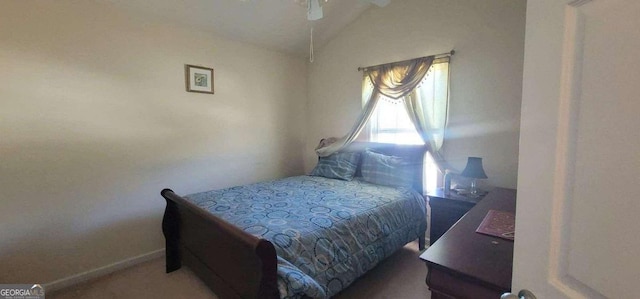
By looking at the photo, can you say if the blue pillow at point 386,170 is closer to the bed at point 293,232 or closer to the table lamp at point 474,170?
the bed at point 293,232

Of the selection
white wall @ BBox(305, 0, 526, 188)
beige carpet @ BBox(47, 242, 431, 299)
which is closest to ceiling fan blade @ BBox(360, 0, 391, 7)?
white wall @ BBox(305, 0, 526, 188)

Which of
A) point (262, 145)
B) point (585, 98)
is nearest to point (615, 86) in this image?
point (585, 98)

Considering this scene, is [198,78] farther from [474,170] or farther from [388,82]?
[474,170]

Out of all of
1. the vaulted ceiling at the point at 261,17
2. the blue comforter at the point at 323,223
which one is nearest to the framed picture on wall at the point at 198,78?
the vaulted ceiling at the point at 261,17

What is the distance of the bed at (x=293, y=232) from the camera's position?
150 cm

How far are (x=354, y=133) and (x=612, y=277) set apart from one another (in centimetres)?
297

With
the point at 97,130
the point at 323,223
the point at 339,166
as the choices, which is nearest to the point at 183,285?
the point at 323,223

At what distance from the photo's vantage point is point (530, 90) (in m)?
0.63

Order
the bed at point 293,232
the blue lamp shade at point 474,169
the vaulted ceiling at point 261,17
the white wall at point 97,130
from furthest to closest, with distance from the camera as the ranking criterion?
1. the vaulted ceiling at point 261,17
2. the blue lamp shade at point 474,169
3. the white wall at point 97,130
4. the bed at point 293,232

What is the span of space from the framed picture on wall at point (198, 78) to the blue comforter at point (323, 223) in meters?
1.21

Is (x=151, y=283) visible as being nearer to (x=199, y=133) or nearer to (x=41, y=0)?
(x=199, y=133)

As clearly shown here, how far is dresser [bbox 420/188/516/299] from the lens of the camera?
3.08 feet

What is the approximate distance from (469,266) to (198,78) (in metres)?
2.98

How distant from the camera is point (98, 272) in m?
2.39
